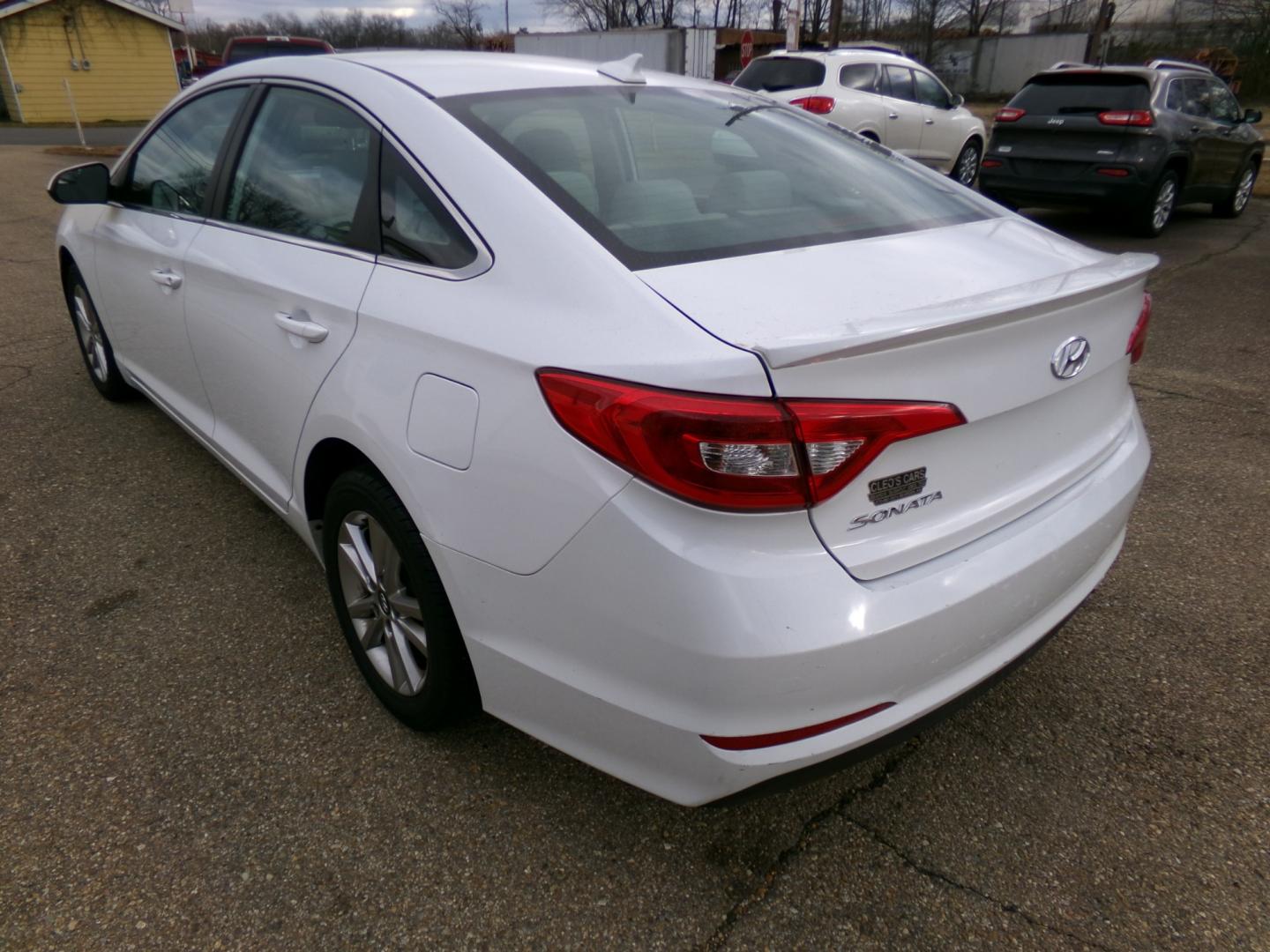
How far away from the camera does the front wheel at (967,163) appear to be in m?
12.8

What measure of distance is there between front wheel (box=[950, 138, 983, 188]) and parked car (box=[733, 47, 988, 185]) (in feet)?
1.23

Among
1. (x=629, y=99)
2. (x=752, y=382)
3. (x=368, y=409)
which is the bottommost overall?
(x=368, y=409)

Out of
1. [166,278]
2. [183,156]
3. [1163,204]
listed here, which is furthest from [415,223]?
[1163,204]

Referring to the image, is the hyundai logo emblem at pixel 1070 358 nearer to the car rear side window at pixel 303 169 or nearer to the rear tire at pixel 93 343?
the car rear side window at pixel 303 169

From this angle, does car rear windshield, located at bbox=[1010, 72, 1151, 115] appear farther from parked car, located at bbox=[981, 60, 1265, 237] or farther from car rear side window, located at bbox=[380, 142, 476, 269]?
car rear side window, located at bbox=[380, 142, 476, 269]

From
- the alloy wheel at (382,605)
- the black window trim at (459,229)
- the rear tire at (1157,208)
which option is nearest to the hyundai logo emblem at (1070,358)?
the black window trim at (459,229)

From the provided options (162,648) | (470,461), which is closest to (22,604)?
(162,648)

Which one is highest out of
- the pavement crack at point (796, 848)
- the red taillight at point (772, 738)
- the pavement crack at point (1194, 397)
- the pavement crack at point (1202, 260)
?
the red taillight at point (772, 738)

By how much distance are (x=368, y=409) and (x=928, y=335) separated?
1.19m

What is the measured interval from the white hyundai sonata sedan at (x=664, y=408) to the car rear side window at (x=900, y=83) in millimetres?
9867

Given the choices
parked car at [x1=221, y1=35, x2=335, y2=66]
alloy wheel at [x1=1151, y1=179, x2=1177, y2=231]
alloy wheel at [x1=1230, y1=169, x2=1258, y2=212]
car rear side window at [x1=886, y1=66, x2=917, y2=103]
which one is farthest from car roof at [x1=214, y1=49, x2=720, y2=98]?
parked car at [x1=221, y1=35, x2=335, y2=66]

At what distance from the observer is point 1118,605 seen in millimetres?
2936

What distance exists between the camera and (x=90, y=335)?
4527 millimetres

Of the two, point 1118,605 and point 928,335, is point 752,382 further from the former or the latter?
point 1118,605
